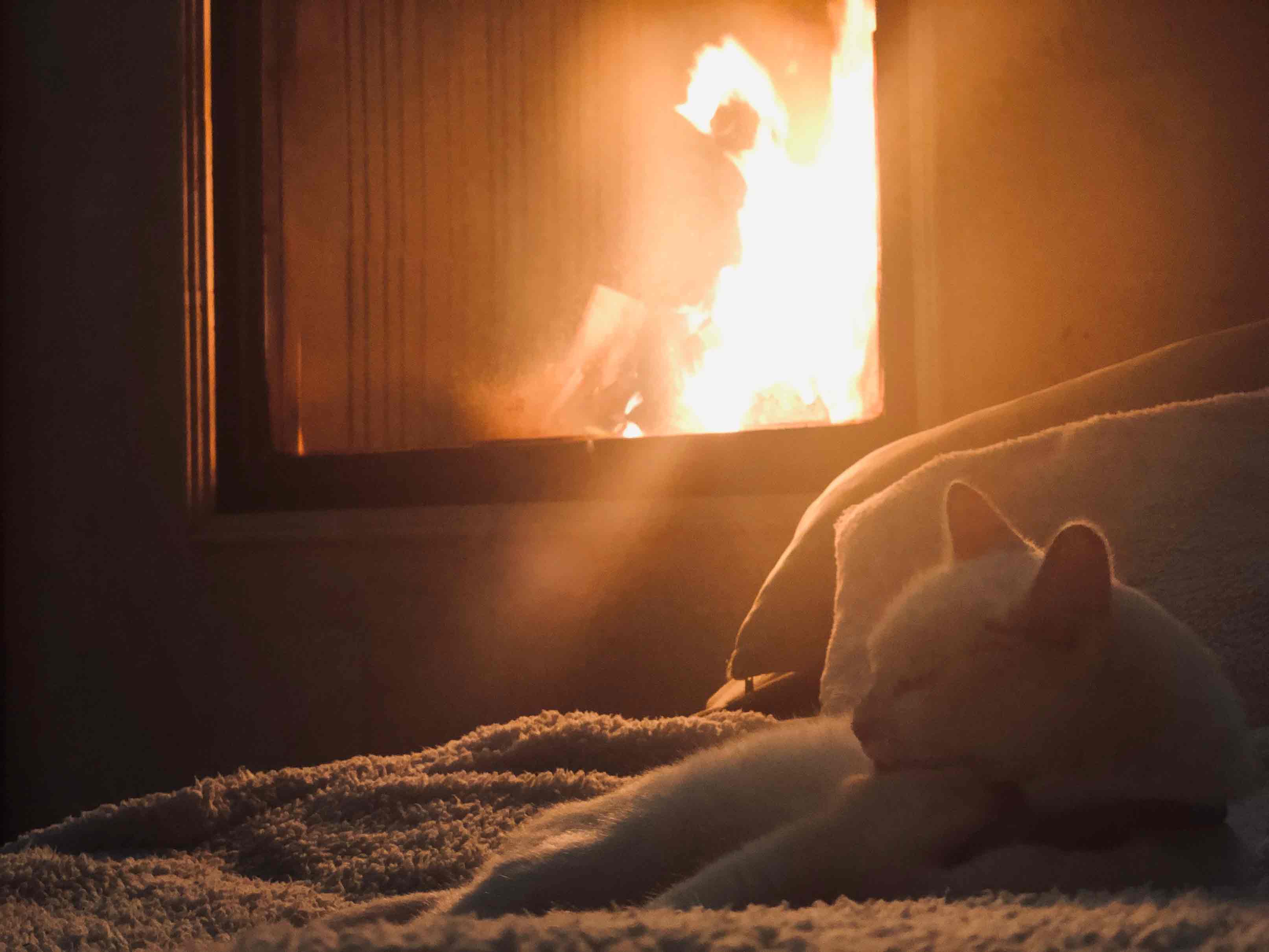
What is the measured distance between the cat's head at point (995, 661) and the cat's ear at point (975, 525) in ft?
0.08

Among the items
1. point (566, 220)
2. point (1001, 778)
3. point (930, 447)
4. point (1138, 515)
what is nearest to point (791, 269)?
point (566, 220)

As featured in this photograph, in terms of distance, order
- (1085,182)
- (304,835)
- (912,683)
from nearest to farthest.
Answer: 1. (912,683)
2. (304,835)
3. (1085,182)

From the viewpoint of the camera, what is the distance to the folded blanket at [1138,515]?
3.21 ft

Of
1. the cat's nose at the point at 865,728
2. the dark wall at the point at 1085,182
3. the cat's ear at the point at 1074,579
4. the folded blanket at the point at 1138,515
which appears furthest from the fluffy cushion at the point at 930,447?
the cat's ear at the point at 1074,579

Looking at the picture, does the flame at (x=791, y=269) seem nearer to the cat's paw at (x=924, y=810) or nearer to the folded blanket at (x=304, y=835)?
the folded blanket at (x=304, y=835)

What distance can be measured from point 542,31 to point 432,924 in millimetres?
2163

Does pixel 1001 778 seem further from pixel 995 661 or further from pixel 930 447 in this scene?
pixel 930 447

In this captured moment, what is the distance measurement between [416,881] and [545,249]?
158cm

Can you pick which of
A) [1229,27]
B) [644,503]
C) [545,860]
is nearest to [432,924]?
[545,860]

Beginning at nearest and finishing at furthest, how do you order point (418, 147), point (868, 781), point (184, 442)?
point (868, 781) → point (184, 442) → point (418, 147)

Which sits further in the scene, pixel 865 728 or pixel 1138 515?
pixel 1138 515

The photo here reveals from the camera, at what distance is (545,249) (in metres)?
2.32

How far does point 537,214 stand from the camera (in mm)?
2328

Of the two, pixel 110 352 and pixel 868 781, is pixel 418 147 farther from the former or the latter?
pixel 868 781
